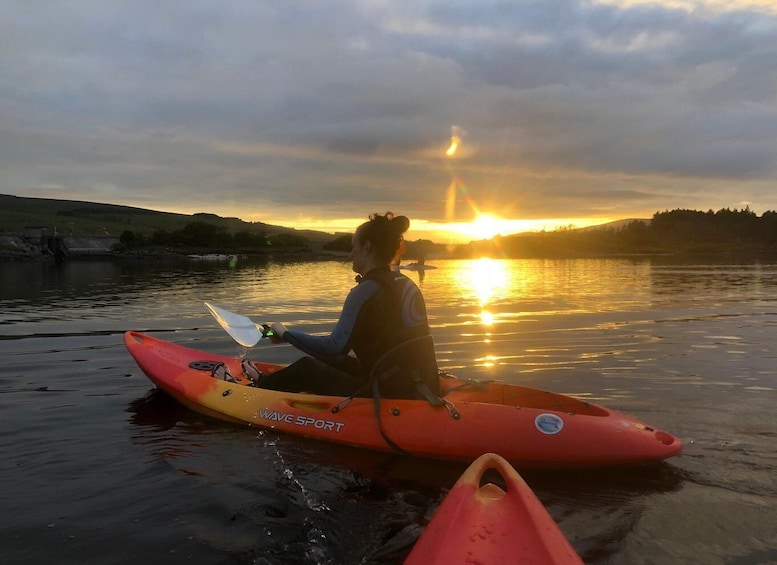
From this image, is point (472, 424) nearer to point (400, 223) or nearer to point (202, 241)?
point (400, 223)

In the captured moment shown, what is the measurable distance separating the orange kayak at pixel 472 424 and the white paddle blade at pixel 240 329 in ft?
1.96

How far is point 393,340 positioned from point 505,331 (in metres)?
9.36

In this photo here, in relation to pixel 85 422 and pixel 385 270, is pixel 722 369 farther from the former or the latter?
pixel 85 422

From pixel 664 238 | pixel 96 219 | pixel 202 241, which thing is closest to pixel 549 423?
pixel 202 241

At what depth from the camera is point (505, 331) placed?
14703 millimetres

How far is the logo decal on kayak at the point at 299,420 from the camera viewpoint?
245 inches

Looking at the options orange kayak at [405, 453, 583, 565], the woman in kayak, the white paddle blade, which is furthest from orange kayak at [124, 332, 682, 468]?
orange kayak at [405, 453, 583, 565]

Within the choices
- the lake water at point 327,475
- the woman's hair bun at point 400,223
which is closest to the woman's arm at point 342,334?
the woman's hair bun at point 400,223

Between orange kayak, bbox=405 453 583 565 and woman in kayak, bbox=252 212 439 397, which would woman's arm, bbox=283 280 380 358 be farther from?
orange kayak, bbox=405 453 583 565

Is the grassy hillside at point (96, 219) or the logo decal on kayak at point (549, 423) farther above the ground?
the grassy hillside at point (96, 219)

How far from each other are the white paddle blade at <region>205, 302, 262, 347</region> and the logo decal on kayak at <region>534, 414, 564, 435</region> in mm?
3659

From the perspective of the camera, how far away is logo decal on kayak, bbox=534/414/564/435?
5418mm

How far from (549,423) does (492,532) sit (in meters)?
2.38

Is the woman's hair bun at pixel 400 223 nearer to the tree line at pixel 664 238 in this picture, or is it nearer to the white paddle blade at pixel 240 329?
the white paddle blade at pixel 240 329
